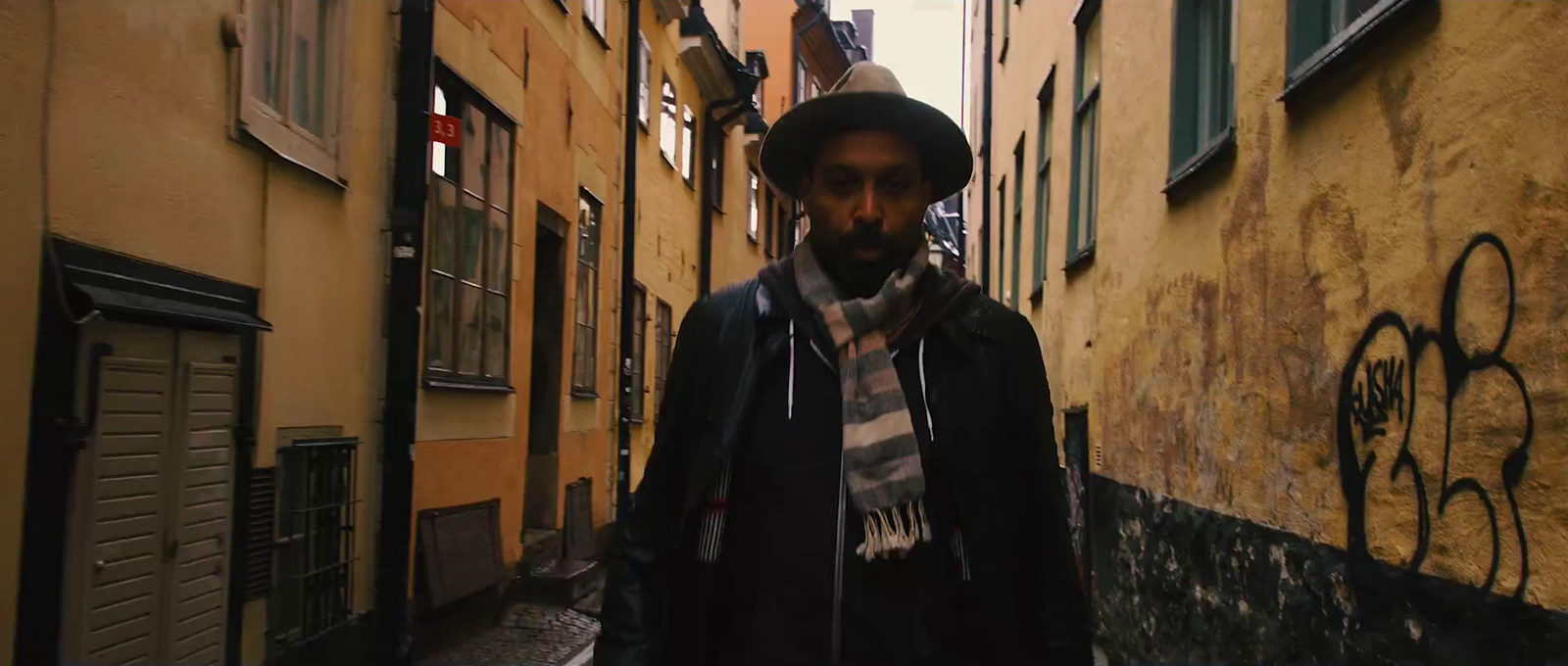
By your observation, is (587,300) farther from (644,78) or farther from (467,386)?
(644,78)

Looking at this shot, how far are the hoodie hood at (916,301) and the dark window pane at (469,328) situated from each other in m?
7.71

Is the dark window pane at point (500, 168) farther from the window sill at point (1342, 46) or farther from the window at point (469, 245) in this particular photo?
the window sill at point (1342, 46)

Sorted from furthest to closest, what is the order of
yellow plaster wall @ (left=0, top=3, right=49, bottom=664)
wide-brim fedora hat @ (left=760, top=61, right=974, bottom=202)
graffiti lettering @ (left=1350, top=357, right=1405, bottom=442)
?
1. yellow plaster wall @ (left=0, top=3, right=49, bottom=664)
2. graffiti lettering @ (left=1350, top=357, right=1405, bottom=442)
3. wide-brim fedora hat @ (left=760, top=61, right=974, bottom=202)

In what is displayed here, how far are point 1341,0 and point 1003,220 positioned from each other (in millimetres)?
12708

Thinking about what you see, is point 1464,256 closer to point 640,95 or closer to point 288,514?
point 288,514

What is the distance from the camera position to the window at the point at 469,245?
30.4 feet

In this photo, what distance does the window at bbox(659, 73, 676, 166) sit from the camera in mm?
18094

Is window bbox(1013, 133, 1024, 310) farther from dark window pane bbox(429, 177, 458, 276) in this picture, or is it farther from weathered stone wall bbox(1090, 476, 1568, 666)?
dark window pane bbox(429, 177, 458, 276)

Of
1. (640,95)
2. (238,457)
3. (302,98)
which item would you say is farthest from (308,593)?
(640,95)

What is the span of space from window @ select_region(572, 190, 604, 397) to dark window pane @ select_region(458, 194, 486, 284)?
9.61ft

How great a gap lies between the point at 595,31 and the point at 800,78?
21647 mm

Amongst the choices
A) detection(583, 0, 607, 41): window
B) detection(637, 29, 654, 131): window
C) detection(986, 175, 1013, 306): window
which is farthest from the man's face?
detection(637, 29, 654, 131): window

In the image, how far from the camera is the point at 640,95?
16.9 metres

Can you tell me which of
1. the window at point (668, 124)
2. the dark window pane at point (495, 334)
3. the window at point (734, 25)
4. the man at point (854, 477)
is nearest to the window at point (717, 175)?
the window at point (734, 25)
